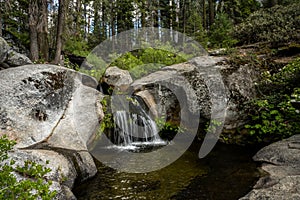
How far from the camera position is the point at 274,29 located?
12.5m

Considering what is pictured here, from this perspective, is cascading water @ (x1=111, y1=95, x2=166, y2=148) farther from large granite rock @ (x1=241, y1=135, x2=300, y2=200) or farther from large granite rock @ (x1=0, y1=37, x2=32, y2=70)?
large granite rock @ (x1=0, y1=37, x2=32, y2=70)

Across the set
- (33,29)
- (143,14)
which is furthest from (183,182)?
(143,14)

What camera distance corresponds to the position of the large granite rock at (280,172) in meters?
3.95

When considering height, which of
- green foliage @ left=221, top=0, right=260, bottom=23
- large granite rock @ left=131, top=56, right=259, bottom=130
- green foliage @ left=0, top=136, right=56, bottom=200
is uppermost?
green foliage @ left=221, top=0, right=260, bottom=23

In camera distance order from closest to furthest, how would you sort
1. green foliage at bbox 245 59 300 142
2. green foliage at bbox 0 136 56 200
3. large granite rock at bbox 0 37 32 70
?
1. green foliage at bbox 0 136 56 200
2. green foliage at bbox 245 59 300 142
3. large granite rock at bbox 0 37 32 70

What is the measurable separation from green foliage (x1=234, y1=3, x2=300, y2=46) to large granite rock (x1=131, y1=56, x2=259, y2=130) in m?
3.82

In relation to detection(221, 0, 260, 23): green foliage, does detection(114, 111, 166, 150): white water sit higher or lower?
lower

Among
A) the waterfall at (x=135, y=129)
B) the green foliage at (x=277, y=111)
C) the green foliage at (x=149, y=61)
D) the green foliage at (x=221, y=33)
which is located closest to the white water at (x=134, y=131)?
the waterfall at (x=135, y=129)

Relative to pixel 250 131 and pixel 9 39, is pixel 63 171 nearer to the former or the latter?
pixel 250 131

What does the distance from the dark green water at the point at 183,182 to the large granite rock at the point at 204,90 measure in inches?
79.0

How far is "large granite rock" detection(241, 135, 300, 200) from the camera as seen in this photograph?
155 inches

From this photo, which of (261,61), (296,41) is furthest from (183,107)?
(296,41)

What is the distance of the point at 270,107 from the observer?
7.59 m

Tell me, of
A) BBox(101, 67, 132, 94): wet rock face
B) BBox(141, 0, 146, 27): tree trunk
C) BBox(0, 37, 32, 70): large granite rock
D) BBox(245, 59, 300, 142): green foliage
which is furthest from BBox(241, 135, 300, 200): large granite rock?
BBox(141, 0, 146, 27): tree trunk
